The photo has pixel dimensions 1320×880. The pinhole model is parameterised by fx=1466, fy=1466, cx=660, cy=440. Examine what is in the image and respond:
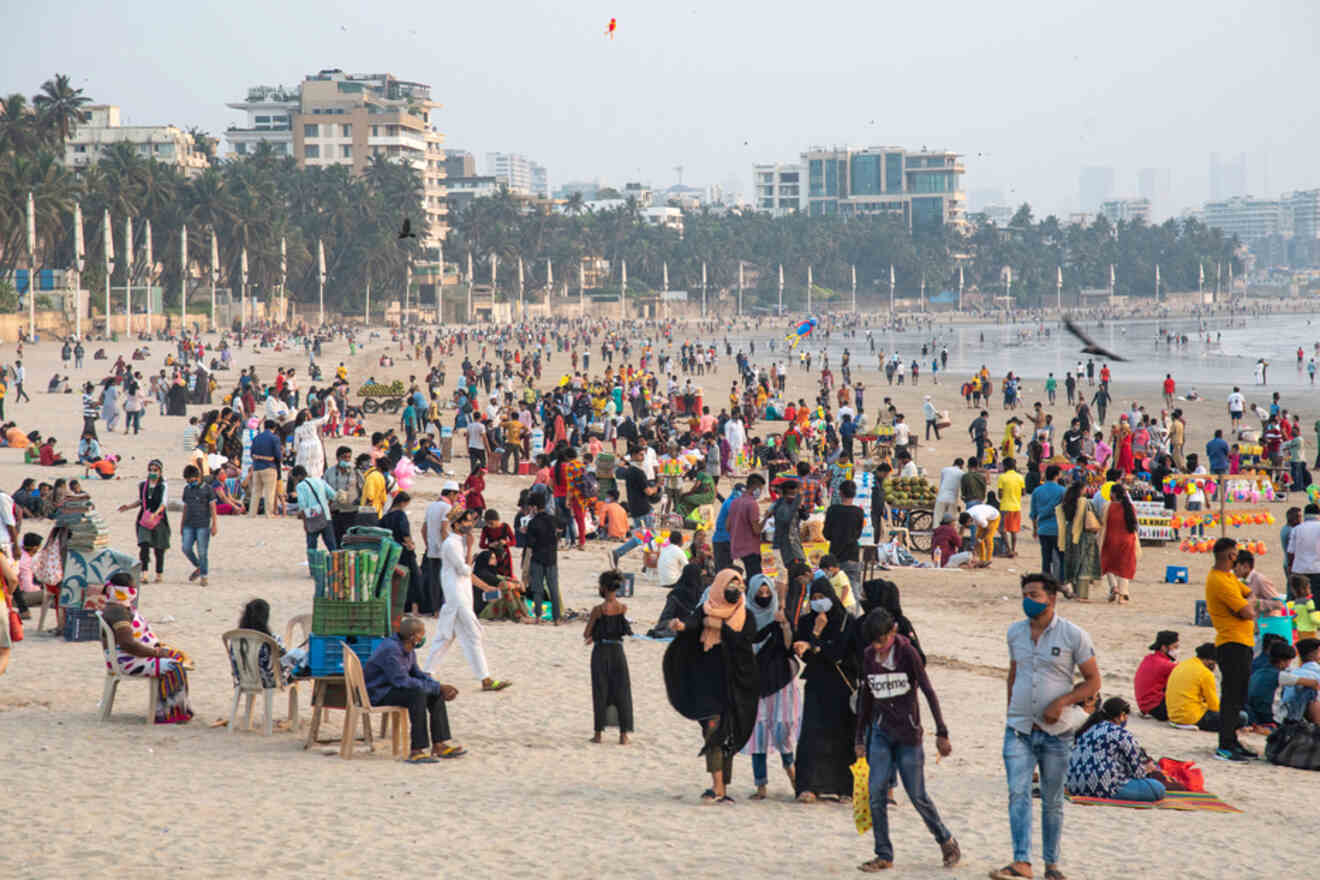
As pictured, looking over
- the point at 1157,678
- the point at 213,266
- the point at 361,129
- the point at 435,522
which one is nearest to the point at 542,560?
the point at 435,522

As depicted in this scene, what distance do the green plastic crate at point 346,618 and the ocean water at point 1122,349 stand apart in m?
50.6

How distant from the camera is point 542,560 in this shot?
1237 cm

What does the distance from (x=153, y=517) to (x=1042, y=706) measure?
389 inches

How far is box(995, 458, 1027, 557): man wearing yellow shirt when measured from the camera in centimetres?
1697

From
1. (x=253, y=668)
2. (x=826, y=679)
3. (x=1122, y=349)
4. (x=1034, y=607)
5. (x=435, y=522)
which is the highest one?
(x=1122, y=349)

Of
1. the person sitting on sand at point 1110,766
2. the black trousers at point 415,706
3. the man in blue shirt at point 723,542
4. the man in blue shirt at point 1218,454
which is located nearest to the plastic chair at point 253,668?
the black trousers at point 415,706

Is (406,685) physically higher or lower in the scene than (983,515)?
lower

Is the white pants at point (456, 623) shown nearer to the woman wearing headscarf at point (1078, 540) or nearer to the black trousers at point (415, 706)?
the black trousers at point (415, 706)

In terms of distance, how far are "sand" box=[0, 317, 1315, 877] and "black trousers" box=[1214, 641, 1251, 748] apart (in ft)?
0.83

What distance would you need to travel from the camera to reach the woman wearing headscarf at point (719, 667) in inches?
291

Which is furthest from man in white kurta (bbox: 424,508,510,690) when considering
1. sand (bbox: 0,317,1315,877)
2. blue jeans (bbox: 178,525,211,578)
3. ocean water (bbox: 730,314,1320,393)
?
ocean water (bbox: 730,314,1320,393)

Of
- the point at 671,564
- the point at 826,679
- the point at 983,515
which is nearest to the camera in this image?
the point at 826,679

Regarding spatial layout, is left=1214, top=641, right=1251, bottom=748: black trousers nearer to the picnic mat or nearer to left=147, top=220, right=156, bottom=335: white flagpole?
the picnic mat

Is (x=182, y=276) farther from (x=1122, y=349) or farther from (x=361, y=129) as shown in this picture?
(x=361, y=129)
